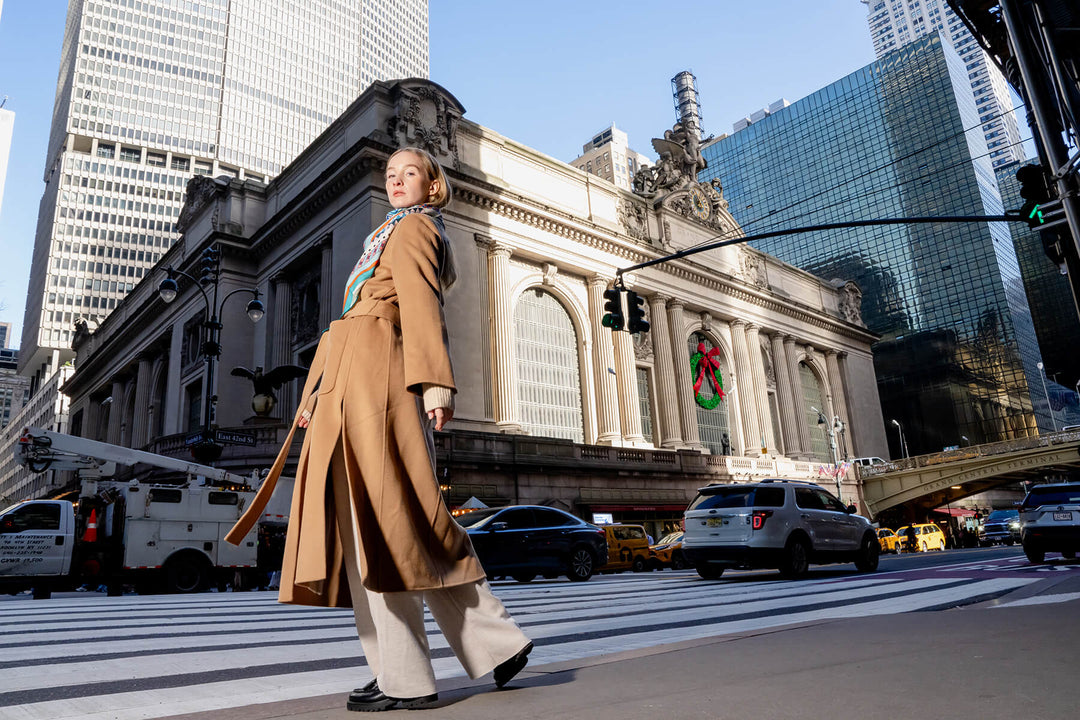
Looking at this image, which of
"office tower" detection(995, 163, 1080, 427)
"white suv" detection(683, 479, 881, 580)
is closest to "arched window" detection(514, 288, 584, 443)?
"white suv" detection(683, 479, 881, 580)

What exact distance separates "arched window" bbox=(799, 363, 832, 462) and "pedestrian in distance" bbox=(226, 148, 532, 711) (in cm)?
5121

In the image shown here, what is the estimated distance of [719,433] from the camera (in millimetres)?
43938

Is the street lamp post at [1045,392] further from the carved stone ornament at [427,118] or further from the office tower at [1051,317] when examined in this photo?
the carved stone ornament at [427,118]

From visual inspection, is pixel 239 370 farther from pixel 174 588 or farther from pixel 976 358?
pixel 976 358

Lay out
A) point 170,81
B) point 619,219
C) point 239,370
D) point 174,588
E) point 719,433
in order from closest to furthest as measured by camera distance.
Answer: point 174,588
point 239,370
point 619,219
point 719,433
point 170,81

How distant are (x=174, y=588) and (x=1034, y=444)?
49.1m

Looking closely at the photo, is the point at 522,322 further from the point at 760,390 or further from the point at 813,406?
the point at 813,406

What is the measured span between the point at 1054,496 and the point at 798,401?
3883 centimetres

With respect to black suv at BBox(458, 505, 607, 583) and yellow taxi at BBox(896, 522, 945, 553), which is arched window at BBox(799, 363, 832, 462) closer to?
yellow taxi at BBox(896, 522, 945, 553)

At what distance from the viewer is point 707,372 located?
144ft

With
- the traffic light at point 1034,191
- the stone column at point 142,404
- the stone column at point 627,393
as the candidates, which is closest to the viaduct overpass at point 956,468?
the stone column at point 627,393

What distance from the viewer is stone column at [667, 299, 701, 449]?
40188 mm

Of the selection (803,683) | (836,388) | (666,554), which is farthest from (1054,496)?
(836,388)

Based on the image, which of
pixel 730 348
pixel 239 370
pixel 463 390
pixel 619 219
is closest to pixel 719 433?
pixel 730 348
